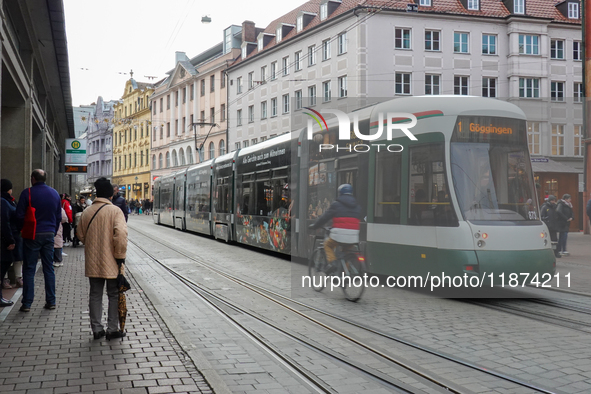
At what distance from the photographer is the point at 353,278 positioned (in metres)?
8.96

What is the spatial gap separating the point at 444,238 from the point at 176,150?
5902 cm

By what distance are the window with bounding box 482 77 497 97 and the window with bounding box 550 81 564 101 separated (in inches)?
147

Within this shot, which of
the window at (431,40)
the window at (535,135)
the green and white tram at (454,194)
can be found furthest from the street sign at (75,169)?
the window at (535,135)

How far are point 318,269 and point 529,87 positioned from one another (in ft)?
108

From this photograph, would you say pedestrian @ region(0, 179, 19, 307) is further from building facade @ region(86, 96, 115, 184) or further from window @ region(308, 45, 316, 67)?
building facade @ region(86, 96, 115, 184)

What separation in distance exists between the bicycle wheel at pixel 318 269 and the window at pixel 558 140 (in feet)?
102

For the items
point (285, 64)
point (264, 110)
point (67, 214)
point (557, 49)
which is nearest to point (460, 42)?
point (557, 49)

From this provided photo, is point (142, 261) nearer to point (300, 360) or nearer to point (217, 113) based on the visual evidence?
point (300, 360)

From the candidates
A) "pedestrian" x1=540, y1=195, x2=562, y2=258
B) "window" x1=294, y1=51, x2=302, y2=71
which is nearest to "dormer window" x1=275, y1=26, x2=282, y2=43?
"window" x1=294, y1=51, x2=302, y2=71

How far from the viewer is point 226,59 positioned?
5572 cm

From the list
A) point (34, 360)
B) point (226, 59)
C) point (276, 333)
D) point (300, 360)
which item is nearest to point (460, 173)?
point (276, 333)

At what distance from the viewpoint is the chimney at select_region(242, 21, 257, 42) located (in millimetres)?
54562

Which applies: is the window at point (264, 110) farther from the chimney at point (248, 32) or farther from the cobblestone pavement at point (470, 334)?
the cobblestone pavement at point (470, 334)

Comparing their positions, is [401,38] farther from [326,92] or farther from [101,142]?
[101,142]
